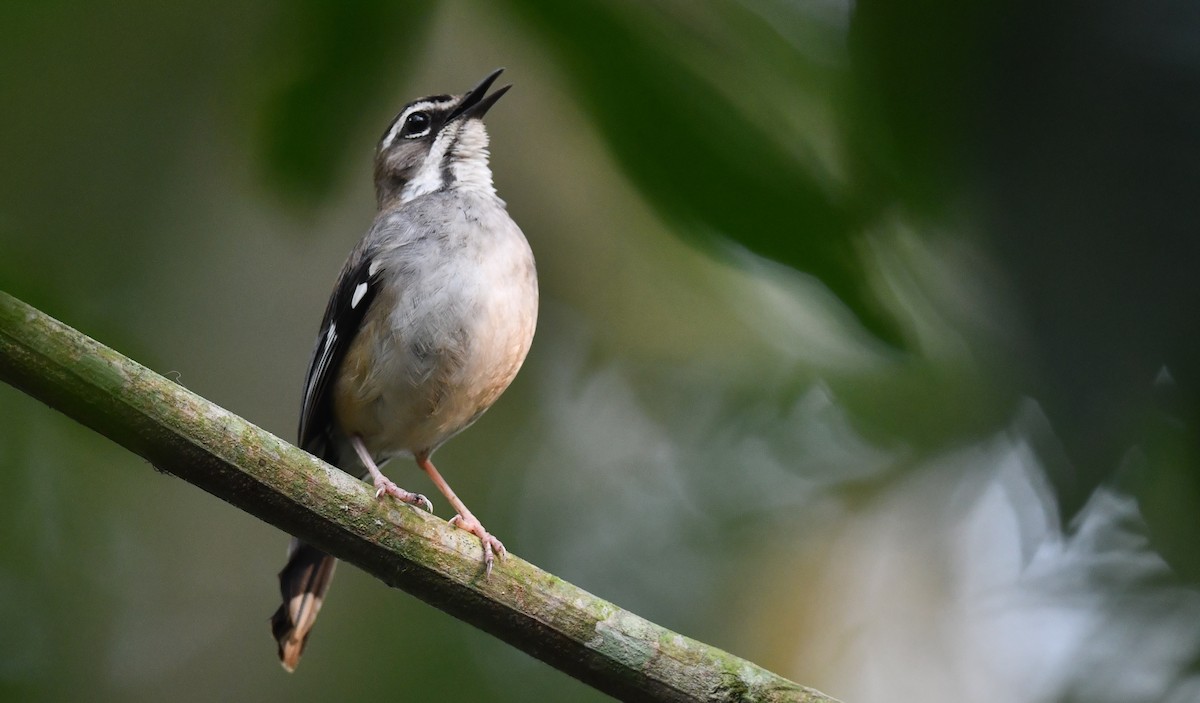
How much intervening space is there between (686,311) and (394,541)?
156 inches

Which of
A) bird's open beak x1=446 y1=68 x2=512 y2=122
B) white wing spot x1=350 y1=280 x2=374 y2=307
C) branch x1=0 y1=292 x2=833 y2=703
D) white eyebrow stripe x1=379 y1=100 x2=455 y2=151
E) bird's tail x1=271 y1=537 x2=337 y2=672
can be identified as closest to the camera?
branch x1=0 y1=292 x2=833 y2=703

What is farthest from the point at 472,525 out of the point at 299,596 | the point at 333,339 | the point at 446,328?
the point at 333,339

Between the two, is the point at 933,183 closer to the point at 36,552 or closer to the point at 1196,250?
the point at 1196,250

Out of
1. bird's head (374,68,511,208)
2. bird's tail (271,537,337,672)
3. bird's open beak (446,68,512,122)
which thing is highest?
bird's open beak (446,68,512,122)

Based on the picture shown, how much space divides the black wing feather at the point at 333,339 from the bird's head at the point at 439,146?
27.2 inches

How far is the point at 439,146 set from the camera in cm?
594

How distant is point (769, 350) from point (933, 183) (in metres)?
4.11

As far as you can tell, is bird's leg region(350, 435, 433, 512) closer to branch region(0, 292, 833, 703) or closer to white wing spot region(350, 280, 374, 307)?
branch region(0, 292, 833, 703)

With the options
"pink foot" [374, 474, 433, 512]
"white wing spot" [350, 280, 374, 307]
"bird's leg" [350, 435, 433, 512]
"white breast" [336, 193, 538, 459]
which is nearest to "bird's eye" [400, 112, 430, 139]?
"white breast" [336, 193, 538, 459]

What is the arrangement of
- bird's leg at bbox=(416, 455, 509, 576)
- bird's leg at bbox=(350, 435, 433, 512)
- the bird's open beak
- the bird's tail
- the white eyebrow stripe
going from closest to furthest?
bird's leg at bbox=(416, 455, 509, 576) → bird's leg at bbox=(350, 435, 433, 512) → the bird's tail → the bird's open beak → the white eyebrow stripe

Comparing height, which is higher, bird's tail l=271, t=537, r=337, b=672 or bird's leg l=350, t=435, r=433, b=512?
bird's leg l=350, t=435, r=433, b=512

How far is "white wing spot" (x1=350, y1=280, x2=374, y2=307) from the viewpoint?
17.1 ft

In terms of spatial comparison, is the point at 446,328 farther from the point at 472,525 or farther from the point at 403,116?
the point at 403,116

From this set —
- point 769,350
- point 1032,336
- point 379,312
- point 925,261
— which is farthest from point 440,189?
point 1032,336
